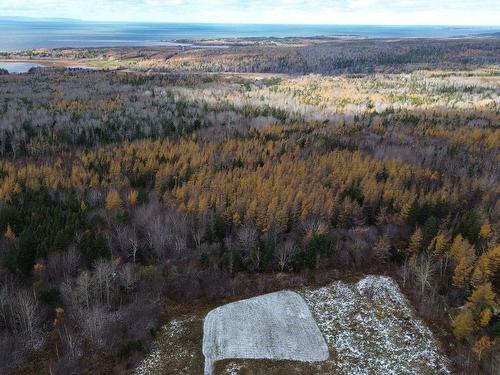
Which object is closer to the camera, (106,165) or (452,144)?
(106,165)

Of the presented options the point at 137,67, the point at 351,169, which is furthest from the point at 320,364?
the point at 137,67

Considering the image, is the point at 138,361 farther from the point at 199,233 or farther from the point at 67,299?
the point at 199,233

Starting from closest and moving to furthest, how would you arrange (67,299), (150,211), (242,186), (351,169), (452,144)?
(67,299) < (150,211) < (242,186) < (351,169) < (452,144)

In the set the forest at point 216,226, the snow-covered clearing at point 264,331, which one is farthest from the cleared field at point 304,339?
the forest at point 216,226

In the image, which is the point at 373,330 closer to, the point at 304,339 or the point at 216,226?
the point at 304,339

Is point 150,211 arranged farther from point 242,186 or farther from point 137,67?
point 137,67

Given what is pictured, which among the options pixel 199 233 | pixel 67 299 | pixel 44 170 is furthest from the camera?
pixel 44 170

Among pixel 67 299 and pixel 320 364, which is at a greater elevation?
pixel 67 299
